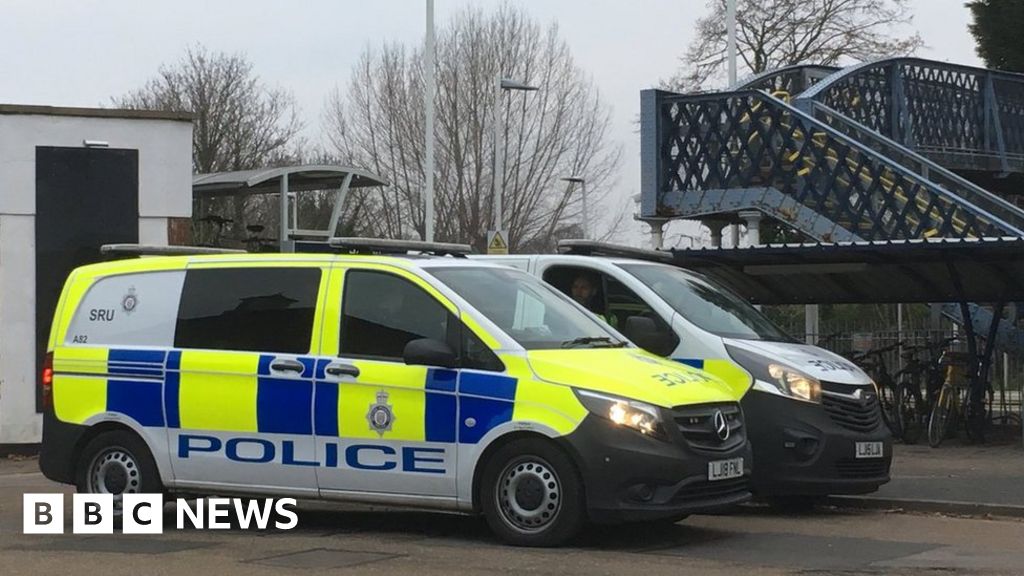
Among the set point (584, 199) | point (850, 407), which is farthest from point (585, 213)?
point (850, 407)

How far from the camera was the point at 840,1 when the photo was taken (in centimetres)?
4416

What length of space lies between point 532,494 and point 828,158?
539 inches

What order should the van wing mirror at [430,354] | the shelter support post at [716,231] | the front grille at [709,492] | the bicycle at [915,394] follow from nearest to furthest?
the front grille at [709,492]
the van wing mirror at [430,354]
the bicycle at [915,394]
the shelter support post at [716,231]

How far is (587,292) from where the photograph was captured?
12719 millimetres

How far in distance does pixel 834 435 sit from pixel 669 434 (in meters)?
2.70

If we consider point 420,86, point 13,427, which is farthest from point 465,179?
point 13,427

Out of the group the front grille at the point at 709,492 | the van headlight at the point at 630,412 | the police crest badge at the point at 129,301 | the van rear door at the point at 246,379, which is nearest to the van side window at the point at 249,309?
the van rear door at the point at 246,379

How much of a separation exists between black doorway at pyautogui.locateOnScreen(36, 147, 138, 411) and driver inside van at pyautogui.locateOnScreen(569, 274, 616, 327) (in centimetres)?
834

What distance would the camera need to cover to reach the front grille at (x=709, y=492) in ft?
32.4

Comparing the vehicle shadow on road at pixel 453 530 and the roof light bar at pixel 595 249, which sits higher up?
the roof light bar at pixel 595 249

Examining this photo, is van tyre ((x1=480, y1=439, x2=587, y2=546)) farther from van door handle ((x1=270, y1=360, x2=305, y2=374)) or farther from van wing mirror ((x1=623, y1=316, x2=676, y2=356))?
van wing mirror ((x1=623, y1=316, x2=676, y2=356))

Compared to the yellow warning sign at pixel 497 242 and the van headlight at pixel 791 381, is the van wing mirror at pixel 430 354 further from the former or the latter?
the yellow warning sign at pixel 497 242

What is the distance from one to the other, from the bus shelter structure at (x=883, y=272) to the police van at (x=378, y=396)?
17.0 feet

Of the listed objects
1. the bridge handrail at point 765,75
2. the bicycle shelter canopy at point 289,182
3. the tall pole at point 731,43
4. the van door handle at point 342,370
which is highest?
the tall pole at point 731,43
